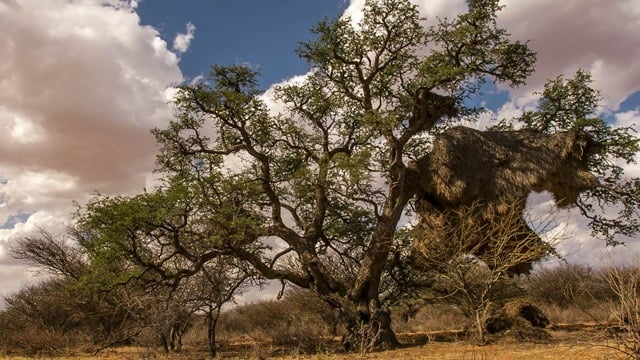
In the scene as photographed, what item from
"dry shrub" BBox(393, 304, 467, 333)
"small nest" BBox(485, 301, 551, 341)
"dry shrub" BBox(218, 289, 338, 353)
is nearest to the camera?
"small nest" BBox(485, 301, 551, 341)

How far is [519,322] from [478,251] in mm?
3583

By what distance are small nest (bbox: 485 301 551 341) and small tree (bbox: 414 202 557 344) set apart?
118 cm

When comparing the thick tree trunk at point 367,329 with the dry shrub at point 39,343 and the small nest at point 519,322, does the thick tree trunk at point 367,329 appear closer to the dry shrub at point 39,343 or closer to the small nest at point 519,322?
the small nest at point 519,322

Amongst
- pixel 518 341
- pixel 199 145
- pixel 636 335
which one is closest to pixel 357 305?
pixel 518 341

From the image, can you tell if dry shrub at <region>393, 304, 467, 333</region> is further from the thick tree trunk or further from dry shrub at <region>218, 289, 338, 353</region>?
the thick tree trunk

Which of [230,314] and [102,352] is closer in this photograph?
[102,352]

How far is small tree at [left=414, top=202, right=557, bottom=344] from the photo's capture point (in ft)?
41.3

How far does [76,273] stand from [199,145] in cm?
1110

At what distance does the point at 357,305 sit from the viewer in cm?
1455

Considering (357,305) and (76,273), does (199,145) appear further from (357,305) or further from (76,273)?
(76,273)

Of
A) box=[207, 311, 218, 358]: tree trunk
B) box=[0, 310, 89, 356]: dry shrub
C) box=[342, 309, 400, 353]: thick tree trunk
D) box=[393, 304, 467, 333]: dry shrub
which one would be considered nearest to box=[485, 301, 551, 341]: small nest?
box=[342, 309, 400, 353]: thick tree trunk

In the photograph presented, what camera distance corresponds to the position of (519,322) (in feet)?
55.1

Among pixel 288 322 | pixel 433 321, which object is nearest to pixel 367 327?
pixel 288 322

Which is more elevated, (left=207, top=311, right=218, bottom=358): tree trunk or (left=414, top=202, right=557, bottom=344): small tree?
(left=414, top=202, right=557, bottom=344): small tree
